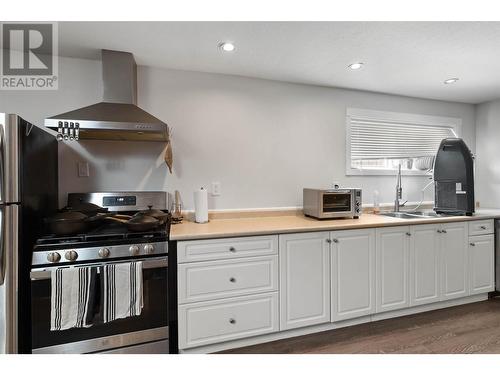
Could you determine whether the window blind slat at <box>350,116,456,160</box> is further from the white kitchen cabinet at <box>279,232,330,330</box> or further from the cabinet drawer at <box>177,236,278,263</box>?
the cabinet drawer at <box>177,236,278,263</box>

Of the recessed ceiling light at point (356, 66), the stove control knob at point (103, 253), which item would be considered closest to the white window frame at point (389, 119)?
the recessed ceiling light at point (356, 66)

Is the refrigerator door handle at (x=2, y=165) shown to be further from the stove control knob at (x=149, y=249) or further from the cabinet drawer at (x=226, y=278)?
the cabinet drawer at (x=226, y=278)

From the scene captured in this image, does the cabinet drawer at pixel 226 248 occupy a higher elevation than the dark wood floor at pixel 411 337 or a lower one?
higher

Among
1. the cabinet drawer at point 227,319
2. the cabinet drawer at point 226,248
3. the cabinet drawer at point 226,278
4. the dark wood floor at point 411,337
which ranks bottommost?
the dark wood floor at point 411,337

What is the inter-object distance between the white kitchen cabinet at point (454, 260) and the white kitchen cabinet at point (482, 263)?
75 mm

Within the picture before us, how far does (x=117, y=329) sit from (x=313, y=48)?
2387 mm

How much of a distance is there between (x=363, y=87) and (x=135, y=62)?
7.59 ft

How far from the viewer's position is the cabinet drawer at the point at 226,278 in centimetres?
169

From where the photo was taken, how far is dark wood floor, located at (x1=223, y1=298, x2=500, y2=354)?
1.82m

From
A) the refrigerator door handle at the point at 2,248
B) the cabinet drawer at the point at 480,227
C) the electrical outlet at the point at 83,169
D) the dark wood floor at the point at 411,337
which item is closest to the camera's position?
the refrigerator door handle at the point at 2,248

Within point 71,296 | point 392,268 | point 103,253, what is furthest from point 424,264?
point 71,296

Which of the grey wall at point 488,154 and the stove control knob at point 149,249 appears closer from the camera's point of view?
the stove control knob at point 149,249

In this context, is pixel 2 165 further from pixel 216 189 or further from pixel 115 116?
pixel 216 189

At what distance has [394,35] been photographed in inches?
69.6
